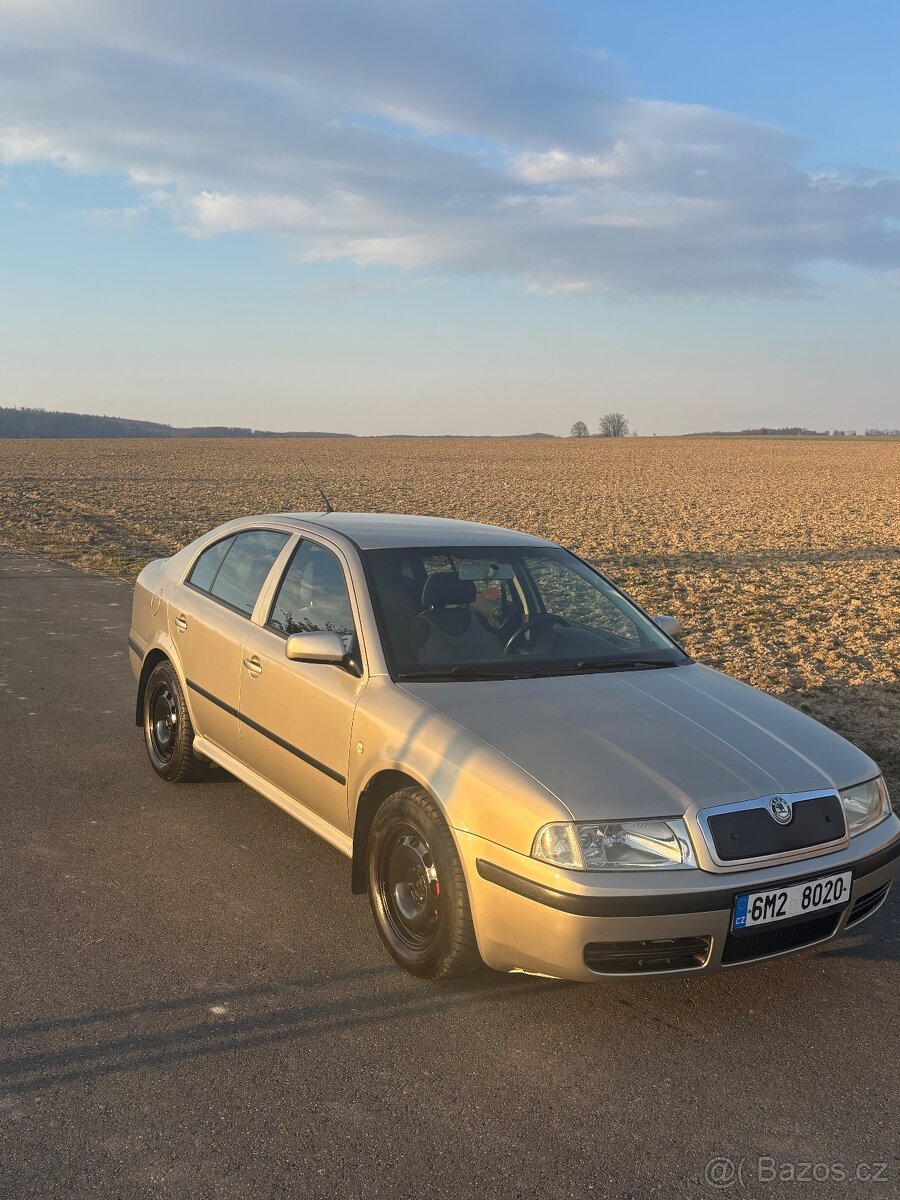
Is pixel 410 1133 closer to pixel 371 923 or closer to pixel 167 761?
pixel 371 923

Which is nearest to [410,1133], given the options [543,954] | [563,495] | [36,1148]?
[543,954]

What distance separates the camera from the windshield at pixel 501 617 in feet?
13.7

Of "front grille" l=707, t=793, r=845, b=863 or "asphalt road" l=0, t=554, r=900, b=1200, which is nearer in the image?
"asphalt road" l=0, t=554, r=900, b=1200

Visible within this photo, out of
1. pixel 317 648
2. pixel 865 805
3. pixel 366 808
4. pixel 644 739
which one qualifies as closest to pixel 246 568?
pixel 317 648

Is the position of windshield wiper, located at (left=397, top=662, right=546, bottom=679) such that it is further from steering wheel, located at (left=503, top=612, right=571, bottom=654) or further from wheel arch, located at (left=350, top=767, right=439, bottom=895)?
wheel arch, located at (left=350, top=767, right=439, bottom=895)

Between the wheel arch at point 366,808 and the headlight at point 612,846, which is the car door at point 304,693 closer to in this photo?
the wheel arch at point 366,808

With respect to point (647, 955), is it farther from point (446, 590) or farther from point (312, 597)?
point (312, 597)

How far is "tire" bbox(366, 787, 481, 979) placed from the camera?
11.2 feet

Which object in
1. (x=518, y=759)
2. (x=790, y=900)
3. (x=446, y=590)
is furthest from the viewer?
(x=446, y=590)

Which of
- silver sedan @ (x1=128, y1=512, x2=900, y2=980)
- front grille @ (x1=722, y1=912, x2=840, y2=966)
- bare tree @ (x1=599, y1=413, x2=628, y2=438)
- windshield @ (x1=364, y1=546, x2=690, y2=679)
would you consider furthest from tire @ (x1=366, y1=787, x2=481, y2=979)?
bare tree @ (x1=599, y1=413, x2=628, y2=438)

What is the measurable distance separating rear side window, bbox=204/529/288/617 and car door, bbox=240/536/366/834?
8.1 inches

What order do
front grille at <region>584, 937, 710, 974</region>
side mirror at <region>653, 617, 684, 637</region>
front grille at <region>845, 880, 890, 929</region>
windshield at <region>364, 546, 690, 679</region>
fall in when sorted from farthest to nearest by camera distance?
side mirror at <region>653, 617, 684, 637</region> → windshield at <region>364, 546, 690, 679</region> → front grille at <region>845, 880, 890, 929</region> → front grille at <region>584, 937, 710, 974</region>

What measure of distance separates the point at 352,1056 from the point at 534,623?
6.55 feet

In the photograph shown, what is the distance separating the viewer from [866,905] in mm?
3594
